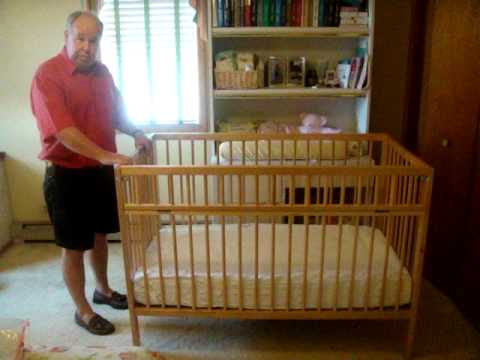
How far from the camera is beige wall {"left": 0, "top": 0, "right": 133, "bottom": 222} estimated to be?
9.50 ft

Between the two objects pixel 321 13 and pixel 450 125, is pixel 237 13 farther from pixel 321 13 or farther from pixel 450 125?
pixel 450 125

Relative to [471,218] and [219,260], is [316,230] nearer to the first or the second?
[219,260]

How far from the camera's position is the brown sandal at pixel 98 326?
2.09 meters

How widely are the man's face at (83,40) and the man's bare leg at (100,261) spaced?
0.86m

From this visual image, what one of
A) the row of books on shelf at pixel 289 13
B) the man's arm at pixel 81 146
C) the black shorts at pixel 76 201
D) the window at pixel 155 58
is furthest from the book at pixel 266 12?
the man's arm at pixel 81 146

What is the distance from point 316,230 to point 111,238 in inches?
61.9

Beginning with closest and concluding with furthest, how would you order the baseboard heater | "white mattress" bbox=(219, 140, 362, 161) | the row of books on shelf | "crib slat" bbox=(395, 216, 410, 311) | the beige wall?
"crib slat" bbox=(395, 216, 410, 311) → "white mattress" bbox=(219, 140, 362, 161) → the row of books on shelf → the beige wall → the baseboard heater

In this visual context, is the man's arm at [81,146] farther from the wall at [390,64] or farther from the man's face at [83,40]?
the wall at [390,64]

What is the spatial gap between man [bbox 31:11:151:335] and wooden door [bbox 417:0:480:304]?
1516 mm

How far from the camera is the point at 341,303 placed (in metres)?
1.85

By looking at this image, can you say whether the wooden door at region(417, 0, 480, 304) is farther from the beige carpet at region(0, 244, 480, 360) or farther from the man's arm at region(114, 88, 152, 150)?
the man's arm at region(114, 88, 152, 150)

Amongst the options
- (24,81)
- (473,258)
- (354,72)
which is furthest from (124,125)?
(473,258)

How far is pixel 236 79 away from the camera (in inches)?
110

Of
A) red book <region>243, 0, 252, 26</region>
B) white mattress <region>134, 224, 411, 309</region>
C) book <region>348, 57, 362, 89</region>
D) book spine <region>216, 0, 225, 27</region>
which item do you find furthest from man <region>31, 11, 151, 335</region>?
book <region>348, 57, 362, 89</region>
